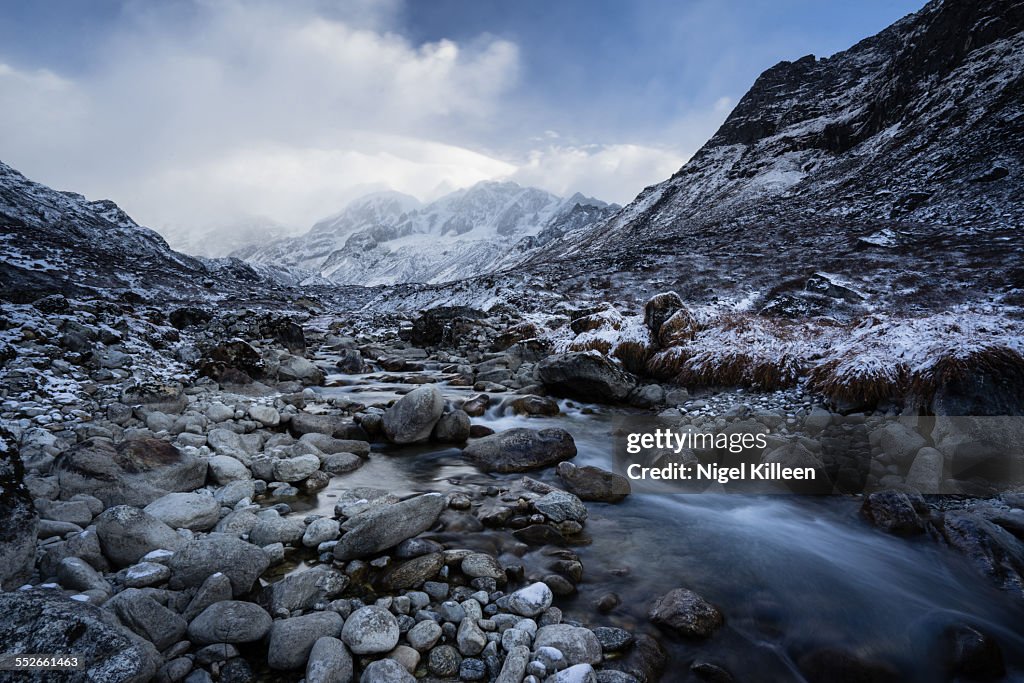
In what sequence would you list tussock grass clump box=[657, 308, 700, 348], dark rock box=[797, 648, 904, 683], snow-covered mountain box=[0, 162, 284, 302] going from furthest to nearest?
snow-covered mountain box=[0, 162, 284, 302] → tussock grass clump box=[657, 308, 700, 348] → dark rock box=[797, 648, 904, 683]

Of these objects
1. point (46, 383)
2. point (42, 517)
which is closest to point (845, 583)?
point (42, 517)

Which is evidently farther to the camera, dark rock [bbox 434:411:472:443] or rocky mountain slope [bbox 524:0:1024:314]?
rocky mountain slope [bbox 524:0:1024:314]

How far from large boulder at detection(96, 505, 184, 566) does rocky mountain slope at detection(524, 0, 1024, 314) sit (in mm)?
17363

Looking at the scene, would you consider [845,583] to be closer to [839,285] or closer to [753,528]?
[753,528]

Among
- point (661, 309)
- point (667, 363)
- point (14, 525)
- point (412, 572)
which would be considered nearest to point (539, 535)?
point (412, 572)

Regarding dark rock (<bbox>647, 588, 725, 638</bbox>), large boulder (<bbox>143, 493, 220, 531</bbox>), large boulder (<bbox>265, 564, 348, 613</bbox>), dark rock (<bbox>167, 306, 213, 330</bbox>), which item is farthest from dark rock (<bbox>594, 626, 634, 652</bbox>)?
dark rock (<bbox>167, 306, 213, 330</bbox>)

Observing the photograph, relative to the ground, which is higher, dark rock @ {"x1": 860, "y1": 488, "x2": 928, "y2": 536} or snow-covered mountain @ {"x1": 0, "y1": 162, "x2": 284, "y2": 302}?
snow-covered mountain @ {"x1": 0, "y1": 162, "x2": 284, "y2": 302}

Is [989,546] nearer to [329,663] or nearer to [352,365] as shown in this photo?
[329,663]

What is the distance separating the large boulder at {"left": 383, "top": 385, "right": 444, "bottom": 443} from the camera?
8086 mm

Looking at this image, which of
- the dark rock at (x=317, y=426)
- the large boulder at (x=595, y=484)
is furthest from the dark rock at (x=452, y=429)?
the large boulder at (x=595, y=484)

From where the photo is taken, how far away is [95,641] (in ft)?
8.55

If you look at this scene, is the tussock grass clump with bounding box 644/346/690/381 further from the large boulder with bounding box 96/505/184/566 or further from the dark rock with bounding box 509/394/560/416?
the large boulder with bounding box 96/505/184/566

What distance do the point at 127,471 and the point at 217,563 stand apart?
7.51 ft

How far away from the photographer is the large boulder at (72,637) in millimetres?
2480
